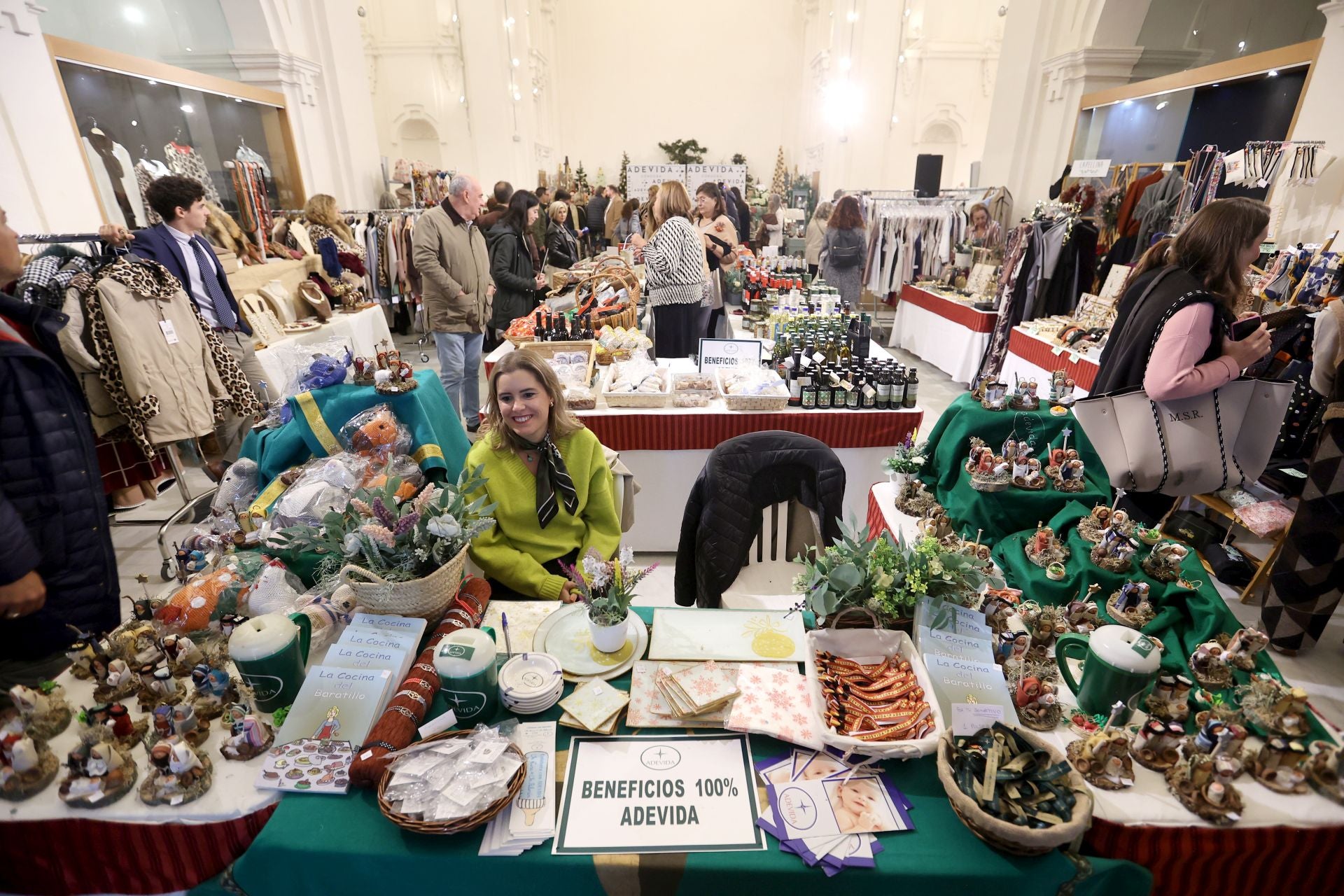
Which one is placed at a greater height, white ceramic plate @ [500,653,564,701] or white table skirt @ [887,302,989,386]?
white ceramic plate @ [500,653,564,701]

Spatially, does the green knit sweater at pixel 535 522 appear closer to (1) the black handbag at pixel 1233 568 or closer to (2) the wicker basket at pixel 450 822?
(2) the wicker basket at pixel 450 822

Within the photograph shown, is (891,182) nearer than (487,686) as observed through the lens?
No

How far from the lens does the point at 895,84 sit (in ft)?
36.8

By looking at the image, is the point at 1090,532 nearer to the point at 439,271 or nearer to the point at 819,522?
the point at 819,522

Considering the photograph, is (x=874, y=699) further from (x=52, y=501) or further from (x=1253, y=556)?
(x=1253, y=556)

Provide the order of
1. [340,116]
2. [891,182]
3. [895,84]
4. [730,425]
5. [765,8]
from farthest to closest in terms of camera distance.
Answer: [765,8] < [891,182] < [895,84] < [340,116] < [730,425]

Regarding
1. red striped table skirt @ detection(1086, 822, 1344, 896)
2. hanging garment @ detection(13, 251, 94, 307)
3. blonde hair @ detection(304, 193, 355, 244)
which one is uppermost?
blonde hair @ detection(304, 193, 355, 244)

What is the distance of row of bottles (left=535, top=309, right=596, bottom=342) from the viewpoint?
411cm

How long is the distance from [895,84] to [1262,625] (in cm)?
1147

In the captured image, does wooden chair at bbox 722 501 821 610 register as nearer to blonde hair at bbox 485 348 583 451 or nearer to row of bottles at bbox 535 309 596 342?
blonde hair at bbox 485 348 583 451

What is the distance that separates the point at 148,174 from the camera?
14.7ft

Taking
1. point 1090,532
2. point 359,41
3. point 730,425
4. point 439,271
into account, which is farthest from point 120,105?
point 1090,532

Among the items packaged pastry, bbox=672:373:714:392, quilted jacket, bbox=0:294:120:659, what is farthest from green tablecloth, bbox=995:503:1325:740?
quilted jacket, bbox=0:294:120:659

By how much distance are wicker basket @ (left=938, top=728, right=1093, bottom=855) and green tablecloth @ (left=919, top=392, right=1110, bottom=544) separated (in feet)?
3.90
